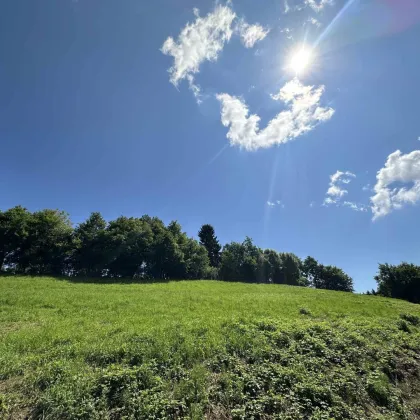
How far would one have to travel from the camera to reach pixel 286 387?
6531 mm

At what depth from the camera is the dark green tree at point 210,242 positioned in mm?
77562

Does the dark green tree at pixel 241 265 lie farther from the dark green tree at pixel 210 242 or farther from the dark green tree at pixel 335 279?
the dark green tree at pixel 335 279

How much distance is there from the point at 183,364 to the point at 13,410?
4224mm

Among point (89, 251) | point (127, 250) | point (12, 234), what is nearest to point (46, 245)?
point (12, 234)

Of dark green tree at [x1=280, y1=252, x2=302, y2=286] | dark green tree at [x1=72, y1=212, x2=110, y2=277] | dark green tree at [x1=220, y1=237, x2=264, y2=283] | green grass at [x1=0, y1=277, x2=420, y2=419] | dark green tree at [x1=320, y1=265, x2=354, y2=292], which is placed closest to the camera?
green grass at [x1=0, y1=277, x2=420, y2=419]

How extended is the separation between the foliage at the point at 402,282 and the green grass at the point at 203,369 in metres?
57.2

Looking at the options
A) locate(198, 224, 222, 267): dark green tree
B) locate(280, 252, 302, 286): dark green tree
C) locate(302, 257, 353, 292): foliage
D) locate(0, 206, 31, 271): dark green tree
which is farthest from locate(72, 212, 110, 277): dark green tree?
locate(302, 257, 353, 292): foliage

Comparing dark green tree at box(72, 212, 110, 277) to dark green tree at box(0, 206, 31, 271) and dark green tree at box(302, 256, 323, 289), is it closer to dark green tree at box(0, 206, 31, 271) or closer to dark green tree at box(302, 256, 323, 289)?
dark green tree at box(0, 206, 31, 271)

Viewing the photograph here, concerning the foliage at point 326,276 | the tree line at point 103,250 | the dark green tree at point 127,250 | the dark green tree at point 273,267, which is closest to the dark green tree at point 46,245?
the tree line at point 103,250

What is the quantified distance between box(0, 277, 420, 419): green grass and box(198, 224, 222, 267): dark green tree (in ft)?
217

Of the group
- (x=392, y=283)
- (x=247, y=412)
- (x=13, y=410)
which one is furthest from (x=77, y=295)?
(x=392, y=283)

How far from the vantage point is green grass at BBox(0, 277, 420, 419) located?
5.46 m

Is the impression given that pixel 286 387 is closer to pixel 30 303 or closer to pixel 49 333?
pixel 49 333

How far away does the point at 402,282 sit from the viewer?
5441 centimetres
